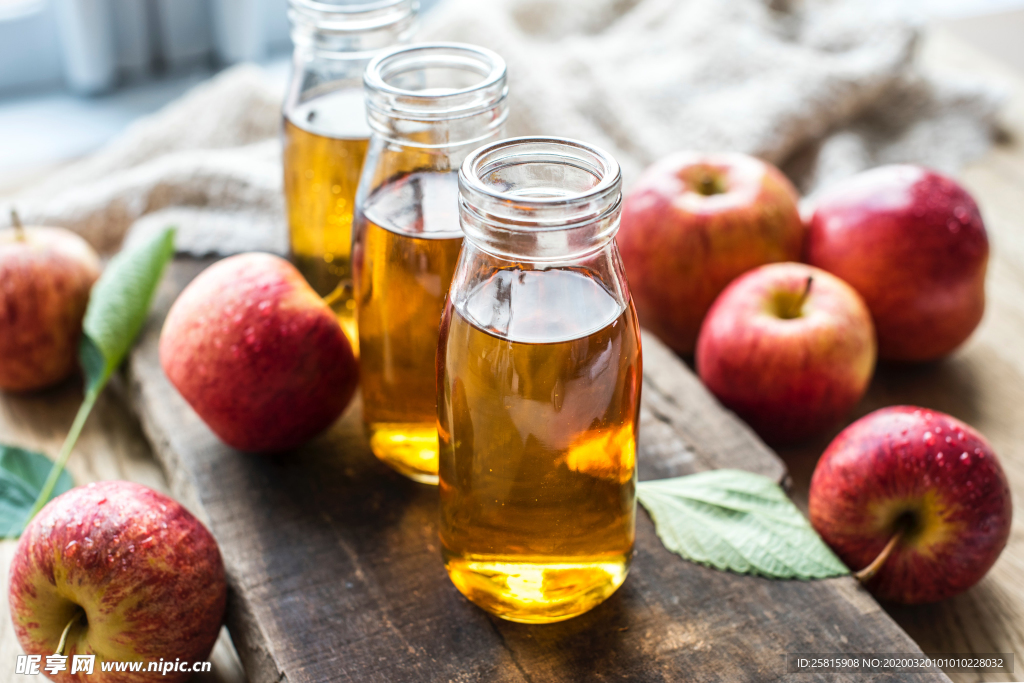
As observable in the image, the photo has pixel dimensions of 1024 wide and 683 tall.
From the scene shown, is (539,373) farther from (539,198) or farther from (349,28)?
(349,28)

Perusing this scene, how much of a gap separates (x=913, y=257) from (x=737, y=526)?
37 cm

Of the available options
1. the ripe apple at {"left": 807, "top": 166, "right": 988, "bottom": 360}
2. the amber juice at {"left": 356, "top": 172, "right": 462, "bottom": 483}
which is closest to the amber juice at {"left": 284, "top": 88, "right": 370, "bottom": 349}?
the amber juice at {"left": 356, "top": 172, "right": 462, "bottom": 483}

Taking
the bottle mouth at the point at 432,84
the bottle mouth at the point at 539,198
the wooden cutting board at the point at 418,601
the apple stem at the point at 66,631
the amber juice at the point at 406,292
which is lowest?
the wooden cutting board at the point at 418,601

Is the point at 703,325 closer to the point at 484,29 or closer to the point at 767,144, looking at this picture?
the point at 767,144

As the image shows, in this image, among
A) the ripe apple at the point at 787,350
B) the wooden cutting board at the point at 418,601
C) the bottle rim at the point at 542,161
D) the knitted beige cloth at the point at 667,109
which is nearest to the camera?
the bottle rim at the point at 542,161

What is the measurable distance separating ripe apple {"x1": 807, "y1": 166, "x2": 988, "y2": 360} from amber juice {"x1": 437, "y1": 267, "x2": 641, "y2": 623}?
44cm

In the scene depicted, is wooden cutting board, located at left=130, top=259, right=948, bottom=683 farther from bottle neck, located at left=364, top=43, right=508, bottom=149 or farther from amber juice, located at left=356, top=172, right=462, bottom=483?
bottle neck, located at left=364, top=43, right=508, bottom=149

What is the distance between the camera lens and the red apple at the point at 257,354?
0.68 m

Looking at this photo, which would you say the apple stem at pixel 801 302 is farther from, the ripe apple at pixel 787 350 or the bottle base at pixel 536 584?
the bottle base at pixel 536 584

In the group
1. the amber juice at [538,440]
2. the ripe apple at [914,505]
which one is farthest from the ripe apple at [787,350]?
the amber juice at [538,440]

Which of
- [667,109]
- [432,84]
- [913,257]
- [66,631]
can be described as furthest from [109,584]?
[667,109]

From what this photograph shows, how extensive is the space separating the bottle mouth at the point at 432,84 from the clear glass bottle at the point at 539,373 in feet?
0.20

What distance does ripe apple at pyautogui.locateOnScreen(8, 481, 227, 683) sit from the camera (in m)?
0.56

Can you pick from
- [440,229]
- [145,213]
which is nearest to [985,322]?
[440,229]
